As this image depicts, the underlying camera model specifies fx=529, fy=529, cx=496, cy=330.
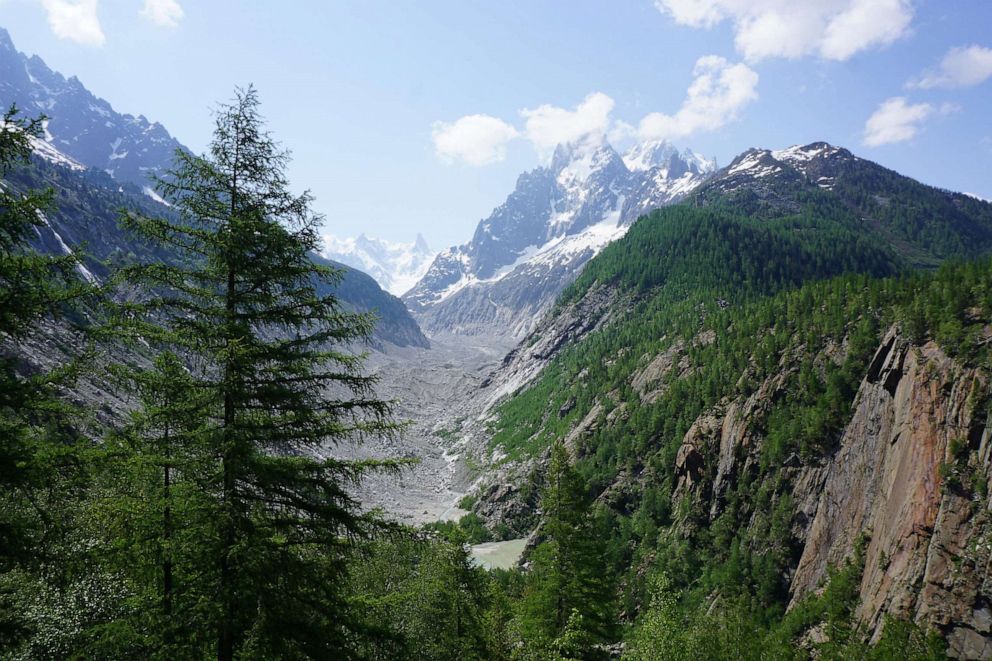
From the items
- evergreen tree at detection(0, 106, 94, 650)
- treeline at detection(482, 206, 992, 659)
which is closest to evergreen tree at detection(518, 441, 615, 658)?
treeline at detection(482, 206, 992, 659)

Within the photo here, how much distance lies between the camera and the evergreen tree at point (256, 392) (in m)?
10.1

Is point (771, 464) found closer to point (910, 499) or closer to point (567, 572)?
point (910, 499)

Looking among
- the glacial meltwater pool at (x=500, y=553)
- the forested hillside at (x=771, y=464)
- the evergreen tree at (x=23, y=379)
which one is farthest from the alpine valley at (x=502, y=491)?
the glacial meltwater pool at (x=500, y=553)

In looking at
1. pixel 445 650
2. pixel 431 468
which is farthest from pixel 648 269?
pixel 445 650

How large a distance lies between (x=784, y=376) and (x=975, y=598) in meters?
39.0

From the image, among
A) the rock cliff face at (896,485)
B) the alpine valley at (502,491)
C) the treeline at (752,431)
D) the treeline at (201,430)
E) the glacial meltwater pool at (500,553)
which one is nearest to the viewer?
the treeline at (201,430)

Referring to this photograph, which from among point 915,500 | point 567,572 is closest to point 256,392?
point 567,572

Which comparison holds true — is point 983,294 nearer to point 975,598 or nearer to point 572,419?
point 975,598

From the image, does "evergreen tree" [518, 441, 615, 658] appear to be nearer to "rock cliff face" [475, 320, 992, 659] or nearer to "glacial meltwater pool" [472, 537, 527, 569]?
"rock cliff face" [475, 320, 992, 659]

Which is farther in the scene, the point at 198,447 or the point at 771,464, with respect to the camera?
the point at 771,464

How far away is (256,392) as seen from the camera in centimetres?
1112

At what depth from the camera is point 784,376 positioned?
228 feet

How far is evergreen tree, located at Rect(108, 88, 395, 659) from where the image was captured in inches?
398

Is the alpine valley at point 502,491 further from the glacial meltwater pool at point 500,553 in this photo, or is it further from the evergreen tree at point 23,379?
the glacial meltwater pool at point 500,553
